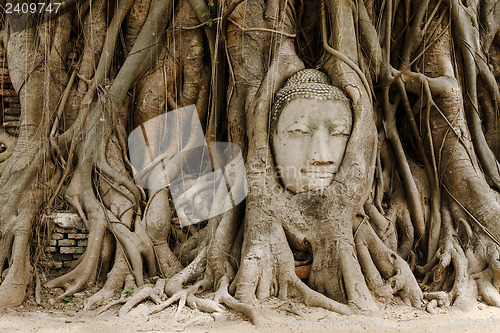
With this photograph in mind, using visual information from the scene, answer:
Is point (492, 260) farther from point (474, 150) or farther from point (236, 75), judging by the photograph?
point (236, 75)

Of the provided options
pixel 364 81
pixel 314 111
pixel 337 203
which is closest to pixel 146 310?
pixel 337 203

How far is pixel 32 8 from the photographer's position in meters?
3.72

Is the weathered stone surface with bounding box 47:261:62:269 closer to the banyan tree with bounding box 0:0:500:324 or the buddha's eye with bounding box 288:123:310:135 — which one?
the banyan tree with bounding box 0:0:500:324

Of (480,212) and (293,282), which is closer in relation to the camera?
(293,282)

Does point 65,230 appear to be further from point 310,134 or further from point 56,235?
point 310,134

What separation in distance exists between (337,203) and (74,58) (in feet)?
9.07

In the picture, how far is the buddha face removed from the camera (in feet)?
9.84

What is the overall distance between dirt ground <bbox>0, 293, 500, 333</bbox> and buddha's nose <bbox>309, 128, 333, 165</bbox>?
101 cm

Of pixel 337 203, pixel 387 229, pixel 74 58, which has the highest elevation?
pixel 74 58

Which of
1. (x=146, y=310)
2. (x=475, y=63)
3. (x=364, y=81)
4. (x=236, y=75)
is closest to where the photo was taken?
(x=146, y=310)

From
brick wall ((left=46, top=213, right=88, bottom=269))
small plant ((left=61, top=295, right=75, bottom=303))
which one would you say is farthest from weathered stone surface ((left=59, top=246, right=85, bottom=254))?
small plant ((left=61, top=295, right=75, bottom=303))

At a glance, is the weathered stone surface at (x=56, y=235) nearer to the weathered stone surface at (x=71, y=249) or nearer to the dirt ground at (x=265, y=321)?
the weathered stone surface at (x=71, y=249)

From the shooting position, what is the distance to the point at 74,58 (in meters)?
3.86

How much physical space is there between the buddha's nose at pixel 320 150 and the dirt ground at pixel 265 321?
101 centimetres
